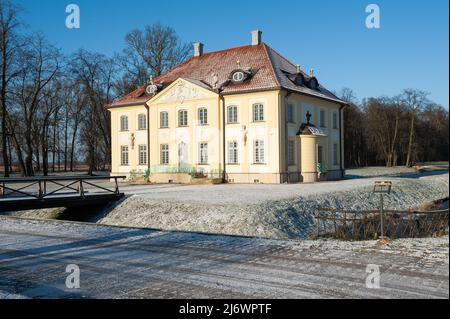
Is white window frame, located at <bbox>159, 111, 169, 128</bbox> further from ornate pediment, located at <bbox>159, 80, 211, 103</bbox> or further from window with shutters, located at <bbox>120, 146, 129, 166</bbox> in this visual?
window with shutters, located at <bbox>120, 146, 129, 166</bbox>

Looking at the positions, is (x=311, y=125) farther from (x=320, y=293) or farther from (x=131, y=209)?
(x=320, y=293)

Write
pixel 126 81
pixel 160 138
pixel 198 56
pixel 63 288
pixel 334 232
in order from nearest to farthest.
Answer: pixel 63 288 < pixel 334 232 < pixel 160 138 < pixel 198 56 < pixel 126 81

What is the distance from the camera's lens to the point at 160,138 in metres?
34.2

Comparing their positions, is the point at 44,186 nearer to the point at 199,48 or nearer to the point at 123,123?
the point at 123,123

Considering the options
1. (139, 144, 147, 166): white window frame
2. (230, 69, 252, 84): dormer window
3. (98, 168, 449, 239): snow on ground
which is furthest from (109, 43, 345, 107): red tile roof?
(98, 168, 449, 239): snow on ground

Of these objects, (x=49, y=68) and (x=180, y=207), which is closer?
(x=180, y=207)

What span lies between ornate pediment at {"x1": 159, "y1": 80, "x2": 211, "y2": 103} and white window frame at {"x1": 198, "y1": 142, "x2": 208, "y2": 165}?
340 cm

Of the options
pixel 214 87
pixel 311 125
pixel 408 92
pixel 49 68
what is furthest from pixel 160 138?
pixel 408 92

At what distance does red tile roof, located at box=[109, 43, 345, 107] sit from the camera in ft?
99.9

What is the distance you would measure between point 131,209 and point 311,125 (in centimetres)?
1726

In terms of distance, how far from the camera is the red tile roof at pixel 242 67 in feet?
99.9

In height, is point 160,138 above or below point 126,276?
above

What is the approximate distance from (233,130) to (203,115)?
2644 millimetres
